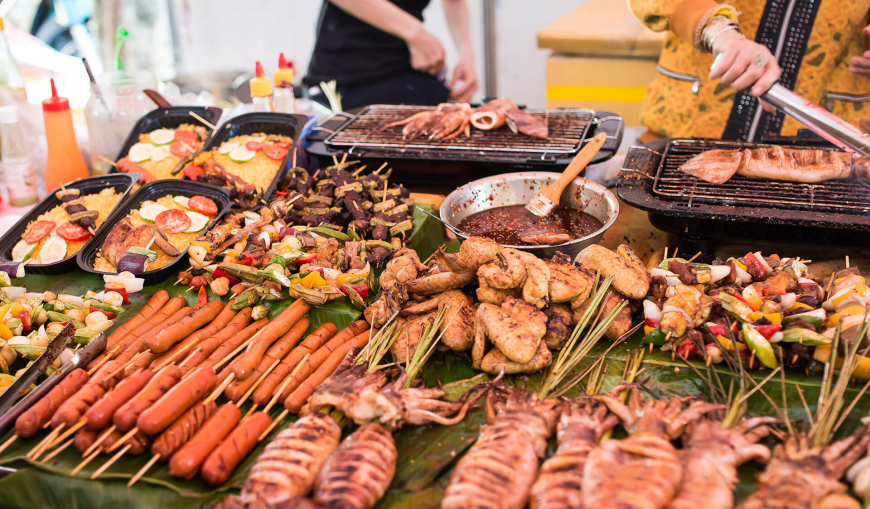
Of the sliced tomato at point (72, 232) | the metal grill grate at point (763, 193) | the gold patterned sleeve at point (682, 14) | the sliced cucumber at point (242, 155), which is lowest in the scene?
the sliced tomato at point (72, 232)

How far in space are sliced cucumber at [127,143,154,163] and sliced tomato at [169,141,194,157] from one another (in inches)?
6.2

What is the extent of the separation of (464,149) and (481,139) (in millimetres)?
269

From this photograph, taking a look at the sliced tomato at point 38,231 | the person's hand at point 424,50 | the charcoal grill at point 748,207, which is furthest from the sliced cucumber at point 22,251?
the person's hand at point 424,50

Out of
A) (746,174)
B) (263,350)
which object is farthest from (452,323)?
(746,174)

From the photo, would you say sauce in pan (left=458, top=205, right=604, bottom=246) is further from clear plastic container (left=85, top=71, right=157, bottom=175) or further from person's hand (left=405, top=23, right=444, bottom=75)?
clear plastic container (left=85, top=71, right=157, bottom=175)

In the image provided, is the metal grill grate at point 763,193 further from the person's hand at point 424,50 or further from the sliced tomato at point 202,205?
the person's hand at point 424,50

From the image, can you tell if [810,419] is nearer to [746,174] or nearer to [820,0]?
[746,174]

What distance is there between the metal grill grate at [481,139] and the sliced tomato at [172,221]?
1122 mm

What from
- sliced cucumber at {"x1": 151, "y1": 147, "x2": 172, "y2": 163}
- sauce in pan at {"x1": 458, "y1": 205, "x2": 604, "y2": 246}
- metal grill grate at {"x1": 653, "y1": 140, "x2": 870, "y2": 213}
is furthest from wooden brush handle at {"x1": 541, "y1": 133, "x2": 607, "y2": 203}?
sliced cucumber at {"x1": 151, "y1": 147, "x2": 172, "y2": 163}

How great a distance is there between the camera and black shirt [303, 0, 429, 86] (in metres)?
5.94

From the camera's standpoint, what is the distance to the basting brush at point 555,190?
10.6 feet

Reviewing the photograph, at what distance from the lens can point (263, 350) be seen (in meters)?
2.46

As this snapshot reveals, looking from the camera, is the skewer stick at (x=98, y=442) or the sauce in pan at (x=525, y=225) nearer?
the skewer stick at (x=98, y=442)

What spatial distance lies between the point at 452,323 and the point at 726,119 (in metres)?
3.51
